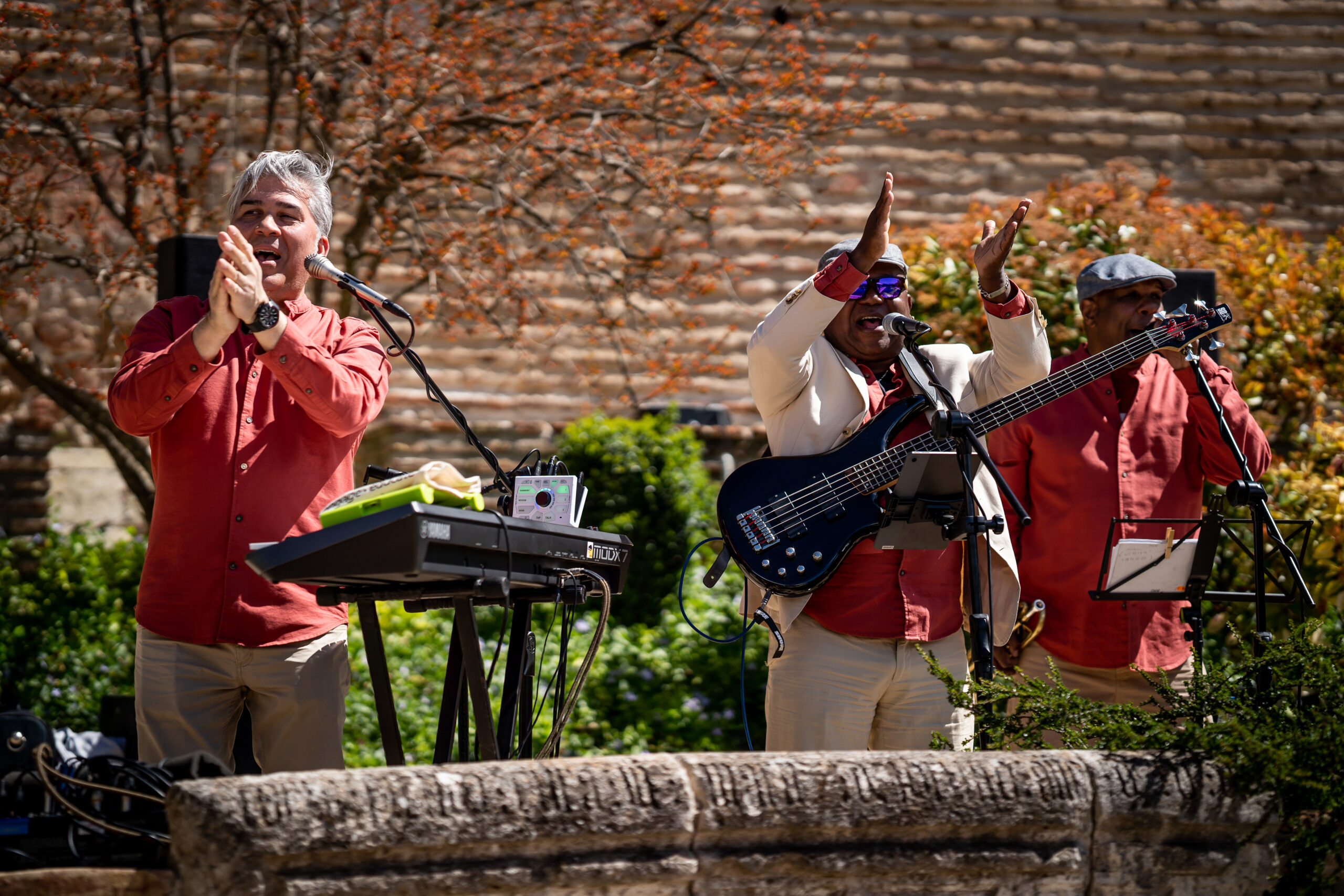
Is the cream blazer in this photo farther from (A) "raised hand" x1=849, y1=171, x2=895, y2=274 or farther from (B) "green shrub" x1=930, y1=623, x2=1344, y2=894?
(B) "green shrub" x1=930, y1=623, x2=1344, y2=894

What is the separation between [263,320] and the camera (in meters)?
2.66

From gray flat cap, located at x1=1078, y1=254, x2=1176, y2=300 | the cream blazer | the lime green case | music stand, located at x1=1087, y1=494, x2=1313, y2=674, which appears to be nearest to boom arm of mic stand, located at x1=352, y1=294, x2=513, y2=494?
the lime green case

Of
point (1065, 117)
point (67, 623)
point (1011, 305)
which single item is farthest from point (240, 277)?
point (1065, 117)

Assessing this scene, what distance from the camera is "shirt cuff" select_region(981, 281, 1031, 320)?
350 cm

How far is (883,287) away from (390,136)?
3.64 meters

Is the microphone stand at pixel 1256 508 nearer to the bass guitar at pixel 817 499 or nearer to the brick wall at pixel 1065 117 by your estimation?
the bass guitar at pixel 817 499

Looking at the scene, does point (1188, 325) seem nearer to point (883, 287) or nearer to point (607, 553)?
point (883, 287)

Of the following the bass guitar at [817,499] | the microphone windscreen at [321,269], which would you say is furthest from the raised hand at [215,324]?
the bass guitar at [817,499]

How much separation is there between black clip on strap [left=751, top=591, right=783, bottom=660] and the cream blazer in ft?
0.07

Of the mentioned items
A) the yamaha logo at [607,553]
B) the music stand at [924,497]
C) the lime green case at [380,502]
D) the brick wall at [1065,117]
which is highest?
the brick wall at [1065,117]

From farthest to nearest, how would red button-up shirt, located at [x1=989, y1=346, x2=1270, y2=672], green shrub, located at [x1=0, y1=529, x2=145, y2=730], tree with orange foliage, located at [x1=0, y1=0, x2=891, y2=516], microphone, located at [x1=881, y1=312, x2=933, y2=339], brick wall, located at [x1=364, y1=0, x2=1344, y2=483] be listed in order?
1. brick wall, located at [x1=364, y1=0, x2=1344, y2=483]
2. tree with orange foliage, located at [x1=0, y1=0, x2=891, y2=516]
3. green shrub, located at [x1=0, y1=529, x2=145, y2=730]
4. red button-up shirt, located at [x1=989, y1=346, x2=1270, y2=672]
5. microphone, located at [x1=881, y1=312, x2=933, y2=339]

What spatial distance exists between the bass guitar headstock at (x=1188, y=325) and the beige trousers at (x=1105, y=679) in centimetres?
95

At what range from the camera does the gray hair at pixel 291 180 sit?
309 centimetres

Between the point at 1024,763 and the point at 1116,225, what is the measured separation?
455 cm
